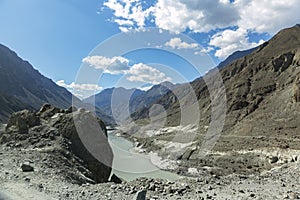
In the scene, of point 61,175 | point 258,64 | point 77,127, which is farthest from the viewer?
point 258,64

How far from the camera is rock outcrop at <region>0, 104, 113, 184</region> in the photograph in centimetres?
2333

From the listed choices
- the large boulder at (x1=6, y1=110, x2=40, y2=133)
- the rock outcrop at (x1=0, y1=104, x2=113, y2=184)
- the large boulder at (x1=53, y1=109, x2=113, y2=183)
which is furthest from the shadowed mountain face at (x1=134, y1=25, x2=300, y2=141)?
the large boulder at (x1=6, y1=110, x2=40, y2=133)

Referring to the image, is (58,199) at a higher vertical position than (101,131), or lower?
lower

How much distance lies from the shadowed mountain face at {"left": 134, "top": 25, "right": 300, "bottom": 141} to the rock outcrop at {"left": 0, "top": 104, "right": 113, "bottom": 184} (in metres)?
69.2

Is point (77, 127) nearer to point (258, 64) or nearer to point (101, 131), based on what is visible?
point (101, 131)

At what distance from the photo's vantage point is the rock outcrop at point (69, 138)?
23.3 m

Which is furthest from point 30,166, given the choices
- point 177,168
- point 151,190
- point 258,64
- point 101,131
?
point 258,64

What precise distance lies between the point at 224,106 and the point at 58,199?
4827 inches

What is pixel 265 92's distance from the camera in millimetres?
120000

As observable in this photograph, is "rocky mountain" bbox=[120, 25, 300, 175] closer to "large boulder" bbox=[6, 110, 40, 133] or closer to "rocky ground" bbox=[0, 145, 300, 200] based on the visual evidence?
"large boulder" bbox=[6, 110, 40, 133]

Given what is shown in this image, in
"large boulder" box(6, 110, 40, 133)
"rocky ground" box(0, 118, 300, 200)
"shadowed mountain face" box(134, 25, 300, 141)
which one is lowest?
"rocky ground" box(0, 118, 300, 200)

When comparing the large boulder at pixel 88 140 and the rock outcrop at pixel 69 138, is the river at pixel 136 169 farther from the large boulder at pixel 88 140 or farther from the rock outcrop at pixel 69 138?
the rock outcrop at pixel 69 138

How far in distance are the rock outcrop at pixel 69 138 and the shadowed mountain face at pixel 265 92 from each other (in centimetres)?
6923

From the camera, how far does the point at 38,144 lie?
23891 millimetres
